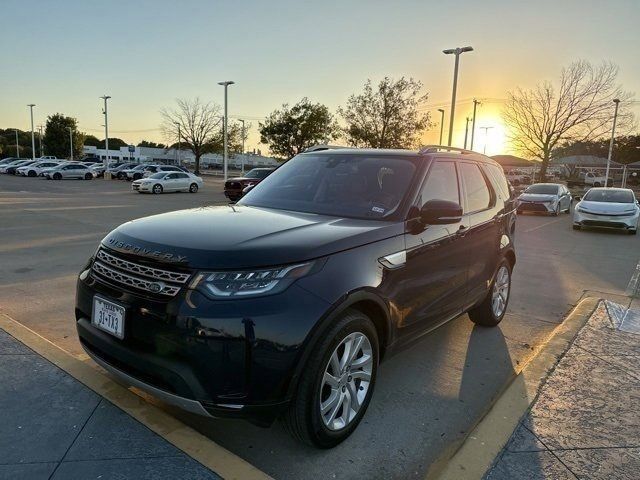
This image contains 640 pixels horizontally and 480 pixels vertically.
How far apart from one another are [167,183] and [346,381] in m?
28.0

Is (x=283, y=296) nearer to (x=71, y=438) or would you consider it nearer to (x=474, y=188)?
(x=71, y=438)

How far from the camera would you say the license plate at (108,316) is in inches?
105

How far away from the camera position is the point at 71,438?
2.78m

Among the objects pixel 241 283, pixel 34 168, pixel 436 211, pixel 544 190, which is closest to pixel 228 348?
pixel 241 283

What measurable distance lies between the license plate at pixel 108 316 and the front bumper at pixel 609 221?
1533 cm

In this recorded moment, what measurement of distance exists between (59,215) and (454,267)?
13.5 metres

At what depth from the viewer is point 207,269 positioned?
96.7 inches

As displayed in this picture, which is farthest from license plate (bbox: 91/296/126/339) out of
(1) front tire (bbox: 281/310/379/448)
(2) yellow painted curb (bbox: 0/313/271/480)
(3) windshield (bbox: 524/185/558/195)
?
(3) windshield (bbox: 524/185/558/195)

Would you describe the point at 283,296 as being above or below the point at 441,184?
below

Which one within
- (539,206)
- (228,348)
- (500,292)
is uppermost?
(228,348)

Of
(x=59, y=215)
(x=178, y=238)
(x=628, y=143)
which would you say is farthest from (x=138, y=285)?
(x=628, y=143)

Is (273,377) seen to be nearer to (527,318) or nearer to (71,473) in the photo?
(71,473)

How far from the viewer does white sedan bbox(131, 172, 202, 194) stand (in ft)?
91.4

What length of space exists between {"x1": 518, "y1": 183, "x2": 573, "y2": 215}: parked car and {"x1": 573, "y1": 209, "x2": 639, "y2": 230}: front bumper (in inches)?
168
